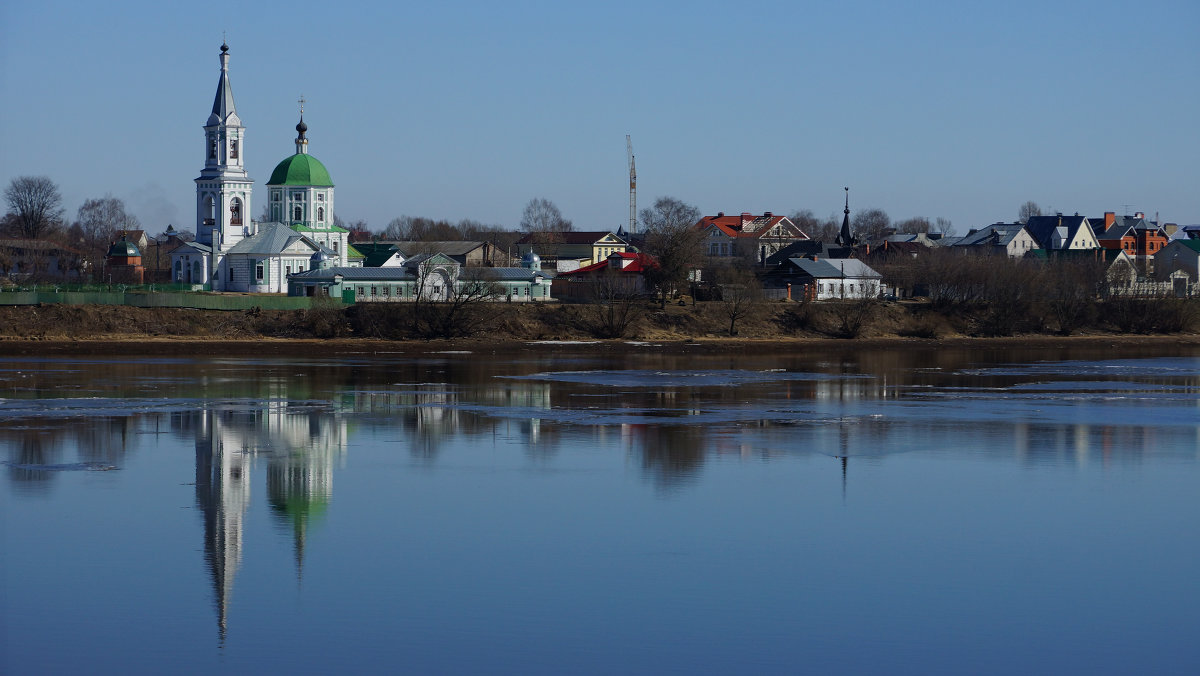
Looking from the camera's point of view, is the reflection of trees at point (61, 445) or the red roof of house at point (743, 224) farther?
the red roof of house at point (743, 224)

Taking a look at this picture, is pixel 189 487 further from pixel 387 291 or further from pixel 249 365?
pixel 387 291

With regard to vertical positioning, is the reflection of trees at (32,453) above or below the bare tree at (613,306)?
below

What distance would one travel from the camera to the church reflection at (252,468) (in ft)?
50.5

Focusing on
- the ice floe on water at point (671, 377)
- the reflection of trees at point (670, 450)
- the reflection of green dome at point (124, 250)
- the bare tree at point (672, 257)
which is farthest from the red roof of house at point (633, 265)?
the reflection of trees at point (670, 450)

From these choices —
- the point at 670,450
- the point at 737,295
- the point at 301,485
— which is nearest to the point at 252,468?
the point at 301,485

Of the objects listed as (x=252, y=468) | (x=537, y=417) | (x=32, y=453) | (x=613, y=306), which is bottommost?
(x=252, y=468)

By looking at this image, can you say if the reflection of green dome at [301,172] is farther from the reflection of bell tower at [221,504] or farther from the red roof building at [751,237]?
the reflection of bell tower at [221,504]

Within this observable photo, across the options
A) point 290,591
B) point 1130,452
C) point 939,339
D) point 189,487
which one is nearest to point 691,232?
point 939,339

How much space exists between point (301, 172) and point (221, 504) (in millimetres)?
57752

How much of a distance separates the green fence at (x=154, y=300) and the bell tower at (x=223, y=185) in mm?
11242

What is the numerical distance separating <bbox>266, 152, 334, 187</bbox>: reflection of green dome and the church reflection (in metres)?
45.5

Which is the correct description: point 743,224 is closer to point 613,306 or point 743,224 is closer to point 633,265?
point 633,265

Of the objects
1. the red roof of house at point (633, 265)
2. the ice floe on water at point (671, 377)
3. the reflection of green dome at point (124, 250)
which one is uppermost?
the reflection of green dome at point (124, 250)

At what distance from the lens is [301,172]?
73188mm
